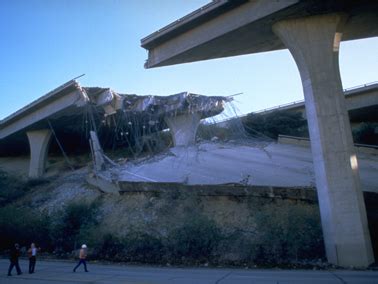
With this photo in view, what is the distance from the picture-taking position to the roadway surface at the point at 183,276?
10.8 meters

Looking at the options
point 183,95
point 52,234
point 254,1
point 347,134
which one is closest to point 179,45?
point 254,1

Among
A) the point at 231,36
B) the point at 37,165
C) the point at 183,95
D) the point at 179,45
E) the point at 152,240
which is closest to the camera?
the point at 152,240

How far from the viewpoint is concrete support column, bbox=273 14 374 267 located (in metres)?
13.8

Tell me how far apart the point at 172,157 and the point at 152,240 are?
11779 mm

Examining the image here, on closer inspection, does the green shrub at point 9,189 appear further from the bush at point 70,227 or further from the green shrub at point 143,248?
the green shrub at point 143,248

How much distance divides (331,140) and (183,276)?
24.0 ft

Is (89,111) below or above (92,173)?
above

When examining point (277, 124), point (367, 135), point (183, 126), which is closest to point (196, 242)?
point (183, 126)

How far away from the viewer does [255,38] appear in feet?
60.1

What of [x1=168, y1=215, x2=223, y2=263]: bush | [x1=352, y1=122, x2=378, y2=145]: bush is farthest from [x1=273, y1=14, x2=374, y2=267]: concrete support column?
[x1=352, y1=122, x2=378, y2=145]: bush

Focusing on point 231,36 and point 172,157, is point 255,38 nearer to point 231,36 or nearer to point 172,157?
point 231,36

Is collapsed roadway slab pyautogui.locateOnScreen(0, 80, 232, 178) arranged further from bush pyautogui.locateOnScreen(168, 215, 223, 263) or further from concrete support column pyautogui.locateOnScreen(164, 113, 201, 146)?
bush pyautogui.locateOnScreen(168, 215, 223, 263)

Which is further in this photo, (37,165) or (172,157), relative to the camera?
(37,165)

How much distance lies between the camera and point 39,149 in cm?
3891
